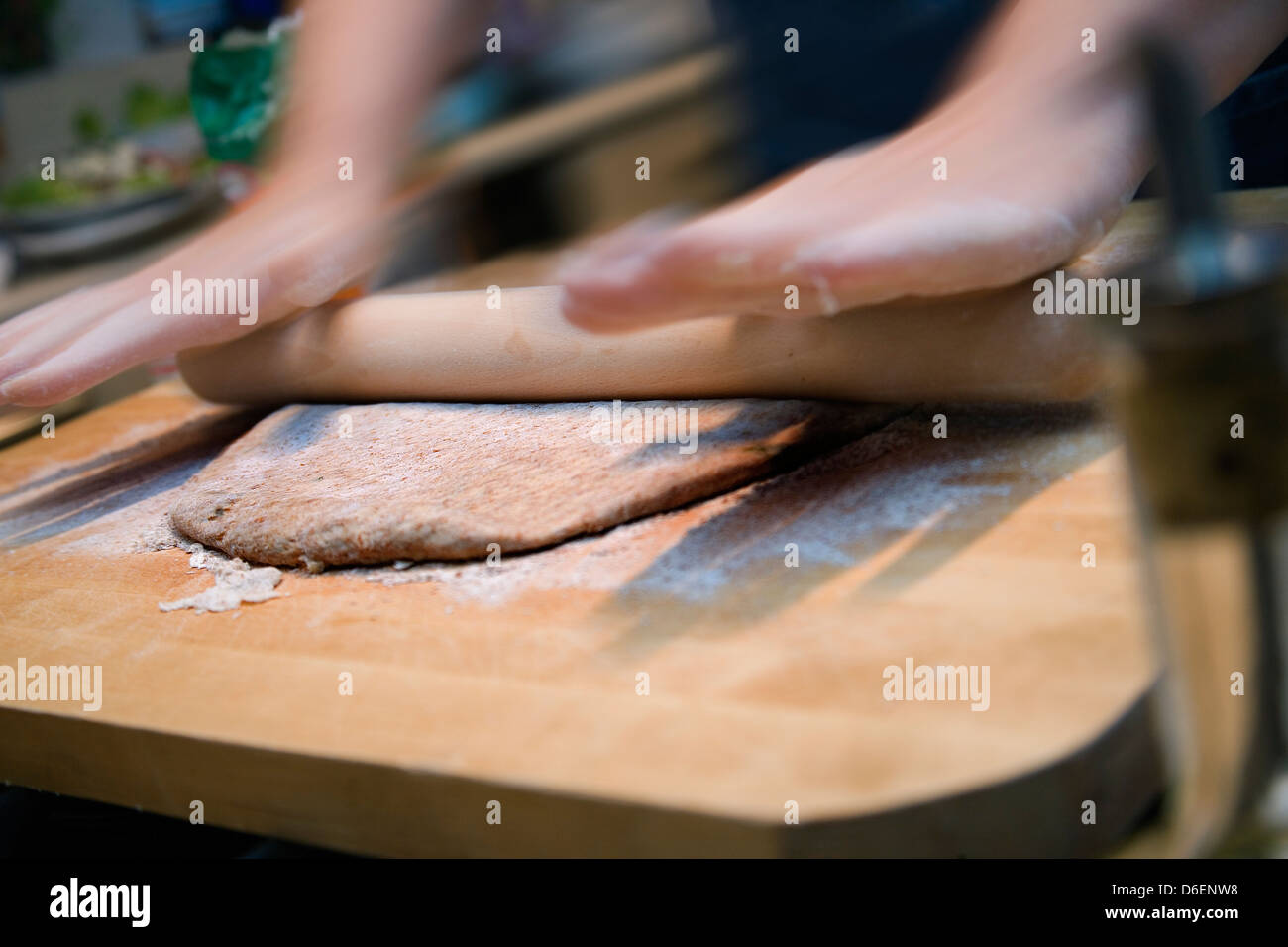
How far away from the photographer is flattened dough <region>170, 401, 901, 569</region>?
664mm

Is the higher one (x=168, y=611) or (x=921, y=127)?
(x=921, y=127)

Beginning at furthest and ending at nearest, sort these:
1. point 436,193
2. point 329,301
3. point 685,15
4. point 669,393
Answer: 1. point 685,15
2. point 436,193
3. point 329,301
4. point 669,393

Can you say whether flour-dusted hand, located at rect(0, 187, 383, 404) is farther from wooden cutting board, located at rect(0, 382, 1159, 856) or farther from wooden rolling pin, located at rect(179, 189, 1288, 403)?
wooden cutting board, located at rect(0, 382, 1159, 856)

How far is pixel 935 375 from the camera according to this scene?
73cm

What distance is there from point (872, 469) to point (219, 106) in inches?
38.9

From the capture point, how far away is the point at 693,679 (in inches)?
19.2

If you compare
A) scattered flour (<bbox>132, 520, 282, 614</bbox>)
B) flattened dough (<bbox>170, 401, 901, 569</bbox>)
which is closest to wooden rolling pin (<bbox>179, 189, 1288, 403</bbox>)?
flattened dough (<bbox>170, 401, 901, 569</bbox>)

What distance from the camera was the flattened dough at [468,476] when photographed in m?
0.66

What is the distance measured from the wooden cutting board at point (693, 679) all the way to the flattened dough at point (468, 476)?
0.05 feet

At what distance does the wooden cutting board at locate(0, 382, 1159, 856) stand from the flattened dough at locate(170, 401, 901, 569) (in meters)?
0.02

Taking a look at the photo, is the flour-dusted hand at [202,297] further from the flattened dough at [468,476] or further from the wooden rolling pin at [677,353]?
the flattened dough at [468,476]
